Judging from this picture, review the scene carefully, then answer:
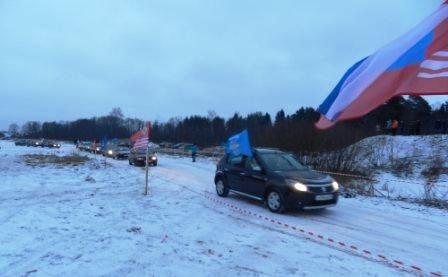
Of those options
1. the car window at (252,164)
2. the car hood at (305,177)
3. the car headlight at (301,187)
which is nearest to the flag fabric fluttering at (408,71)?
the car headlight at (301,187)

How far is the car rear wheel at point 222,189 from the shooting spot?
538 inches

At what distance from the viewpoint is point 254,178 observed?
39.5 feet

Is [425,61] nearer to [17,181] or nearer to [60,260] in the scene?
[60,260]

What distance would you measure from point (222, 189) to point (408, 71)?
35.8 feet

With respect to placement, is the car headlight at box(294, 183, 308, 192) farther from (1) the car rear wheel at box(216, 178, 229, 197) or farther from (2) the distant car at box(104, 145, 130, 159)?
(2) the distant car at box(104, 145, 130, 159)

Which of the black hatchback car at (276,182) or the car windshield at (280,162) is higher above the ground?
the car windshield at (280,162)

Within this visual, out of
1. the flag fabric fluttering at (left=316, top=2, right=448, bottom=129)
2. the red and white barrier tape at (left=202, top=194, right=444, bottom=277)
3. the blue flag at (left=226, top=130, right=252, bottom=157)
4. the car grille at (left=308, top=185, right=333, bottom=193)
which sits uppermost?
the flag fabric fluttering at (left=316, top=2, right=448, bottom=129)

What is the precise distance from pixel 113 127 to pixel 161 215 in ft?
499

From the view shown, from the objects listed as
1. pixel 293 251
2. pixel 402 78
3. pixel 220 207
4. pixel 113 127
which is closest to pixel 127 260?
pixel 293 251

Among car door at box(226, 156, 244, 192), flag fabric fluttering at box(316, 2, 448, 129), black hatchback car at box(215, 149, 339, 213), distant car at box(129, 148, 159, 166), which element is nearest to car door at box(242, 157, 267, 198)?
black hatchback car at box(215, 149, 339, 213)

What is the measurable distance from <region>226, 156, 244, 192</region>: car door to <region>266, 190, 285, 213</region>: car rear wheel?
1.74 meters

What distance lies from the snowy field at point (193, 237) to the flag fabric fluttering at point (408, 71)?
138 inches

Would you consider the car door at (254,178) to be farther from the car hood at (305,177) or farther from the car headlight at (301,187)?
the car headlight at (301,187)

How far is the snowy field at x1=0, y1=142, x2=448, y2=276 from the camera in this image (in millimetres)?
6035
